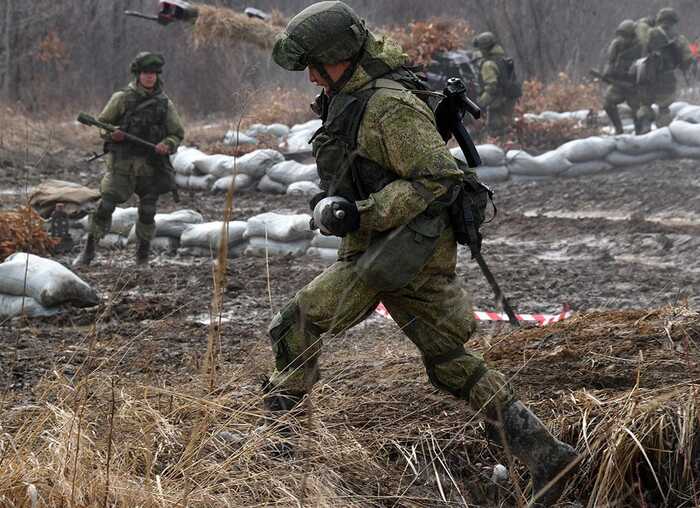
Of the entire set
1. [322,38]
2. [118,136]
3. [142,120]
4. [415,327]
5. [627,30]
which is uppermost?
[322,38]

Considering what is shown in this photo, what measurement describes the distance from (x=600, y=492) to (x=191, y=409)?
113 cm

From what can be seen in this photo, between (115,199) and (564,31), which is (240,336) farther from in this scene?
(564,31)

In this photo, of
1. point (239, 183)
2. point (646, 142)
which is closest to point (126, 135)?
point (239, 183)

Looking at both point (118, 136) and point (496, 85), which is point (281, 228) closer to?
point (118, 136)

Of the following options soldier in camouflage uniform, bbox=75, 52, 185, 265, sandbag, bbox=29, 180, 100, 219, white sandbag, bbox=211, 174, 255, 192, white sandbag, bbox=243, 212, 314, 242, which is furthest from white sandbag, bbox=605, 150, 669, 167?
sandbag, bbox=29, 180, 100, 219

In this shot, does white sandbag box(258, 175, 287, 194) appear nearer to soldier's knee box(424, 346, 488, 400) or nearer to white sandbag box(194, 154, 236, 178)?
white sandbag box(194, 154, 236, 178)

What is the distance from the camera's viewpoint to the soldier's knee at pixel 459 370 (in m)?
2.84

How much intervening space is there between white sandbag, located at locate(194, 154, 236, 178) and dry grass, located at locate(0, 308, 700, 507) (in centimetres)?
766

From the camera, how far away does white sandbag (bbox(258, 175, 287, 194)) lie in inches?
424

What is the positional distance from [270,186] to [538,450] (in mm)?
8247

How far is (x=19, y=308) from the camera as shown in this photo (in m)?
5.43

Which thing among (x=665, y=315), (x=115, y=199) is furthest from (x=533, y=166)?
(x=665, y=315)

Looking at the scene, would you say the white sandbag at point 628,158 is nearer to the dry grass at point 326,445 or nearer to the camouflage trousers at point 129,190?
the camouflage trousers at point 129,190

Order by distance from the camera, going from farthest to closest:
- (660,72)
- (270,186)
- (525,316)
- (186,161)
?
(660,72) → (186,161) → (270,186) → (525,316)
